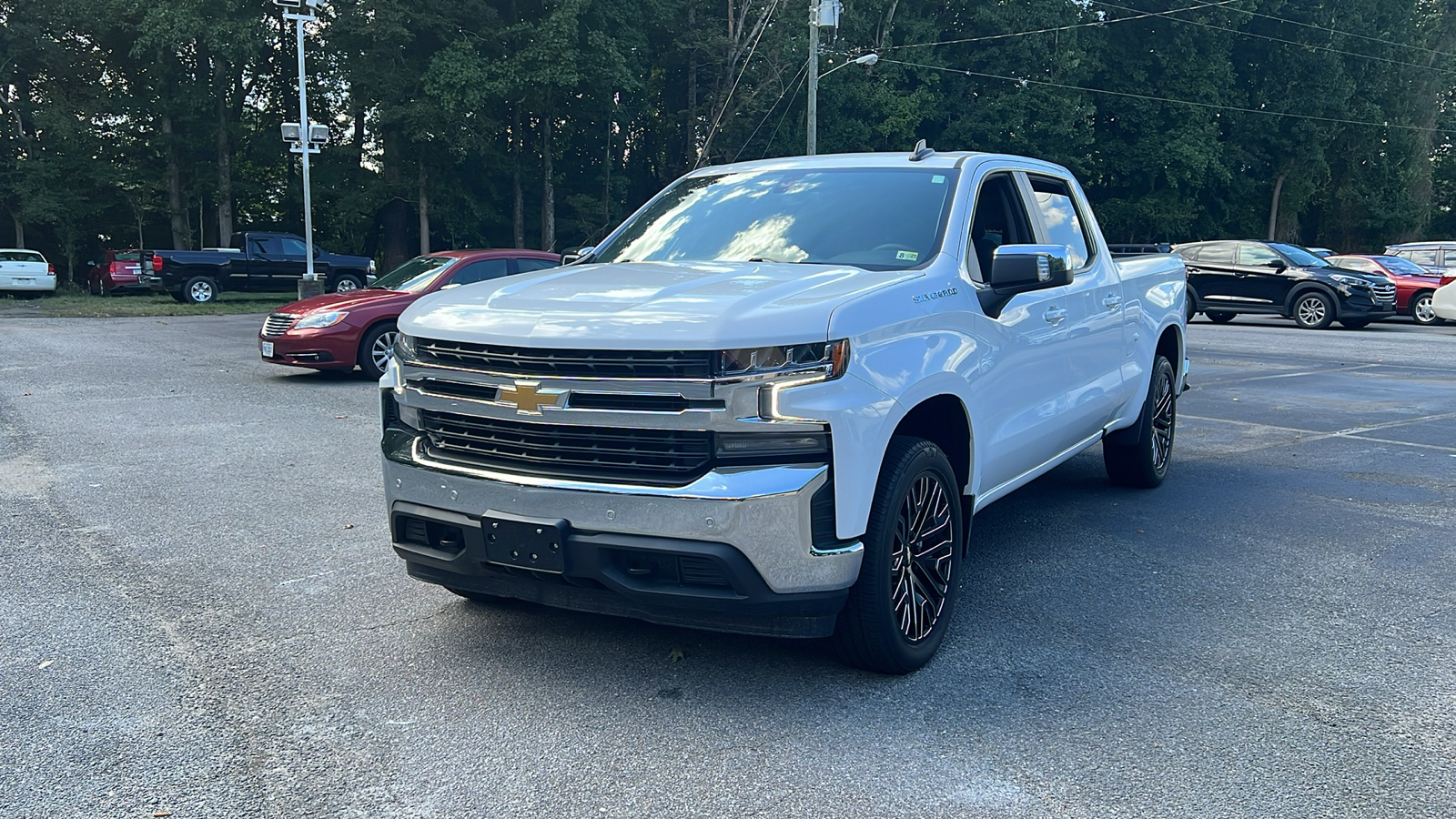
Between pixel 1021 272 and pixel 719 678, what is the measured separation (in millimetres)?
1971

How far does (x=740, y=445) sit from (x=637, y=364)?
41cm

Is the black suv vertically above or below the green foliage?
below

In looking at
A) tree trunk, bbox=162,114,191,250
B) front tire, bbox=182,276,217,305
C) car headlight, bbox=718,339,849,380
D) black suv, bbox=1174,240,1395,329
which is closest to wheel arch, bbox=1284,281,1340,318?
black suv, bbox=1174,240,1395,329

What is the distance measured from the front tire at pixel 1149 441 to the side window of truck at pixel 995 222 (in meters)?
1.88

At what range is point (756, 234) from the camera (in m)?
5.06

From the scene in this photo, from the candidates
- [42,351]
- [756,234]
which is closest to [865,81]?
[42,351]

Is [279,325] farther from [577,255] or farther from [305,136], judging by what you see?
[305,136]

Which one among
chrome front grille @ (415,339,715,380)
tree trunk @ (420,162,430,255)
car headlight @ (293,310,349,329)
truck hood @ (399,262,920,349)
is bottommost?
car headlight @ (293,310,349,329)

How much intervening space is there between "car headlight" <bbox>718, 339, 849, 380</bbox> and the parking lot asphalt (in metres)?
1.12

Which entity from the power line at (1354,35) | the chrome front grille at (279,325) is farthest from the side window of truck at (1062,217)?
the power line at (1354,35)

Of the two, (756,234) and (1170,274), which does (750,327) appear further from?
(1170,274)

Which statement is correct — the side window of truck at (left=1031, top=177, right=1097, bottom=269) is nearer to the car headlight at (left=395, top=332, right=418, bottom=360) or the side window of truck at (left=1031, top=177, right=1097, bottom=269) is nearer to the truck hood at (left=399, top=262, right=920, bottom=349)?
the truck hood at (left=399, top=262, right=920, bottom=349)

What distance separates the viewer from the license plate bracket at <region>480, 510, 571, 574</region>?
369 cm

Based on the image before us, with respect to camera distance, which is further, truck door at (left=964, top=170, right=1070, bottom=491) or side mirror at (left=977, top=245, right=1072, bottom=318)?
truck door at (left=964, top=170, right=1070, bottom=491)
